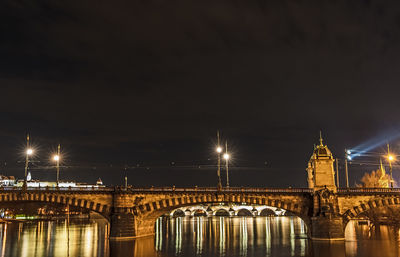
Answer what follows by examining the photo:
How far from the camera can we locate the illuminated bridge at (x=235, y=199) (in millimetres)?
54156

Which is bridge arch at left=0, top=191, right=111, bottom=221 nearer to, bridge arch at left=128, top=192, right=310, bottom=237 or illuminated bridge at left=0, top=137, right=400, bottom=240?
illuminated bridge at left=0, top=137, right=400, bottom=240

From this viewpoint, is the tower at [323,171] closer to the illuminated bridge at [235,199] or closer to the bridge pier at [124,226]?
the illuminated bridge at [235,199]

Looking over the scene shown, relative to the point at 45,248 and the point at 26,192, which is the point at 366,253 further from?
the point at 26,192

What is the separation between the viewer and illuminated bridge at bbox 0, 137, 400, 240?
178 ft

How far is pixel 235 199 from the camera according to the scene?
5681cm

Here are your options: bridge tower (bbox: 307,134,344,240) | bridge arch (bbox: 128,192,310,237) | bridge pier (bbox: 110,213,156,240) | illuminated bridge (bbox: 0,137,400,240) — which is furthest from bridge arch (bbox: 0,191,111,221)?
bridge tower (bbox: 307,134,344,240)

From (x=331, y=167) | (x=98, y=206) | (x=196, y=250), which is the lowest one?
(x=196, y=250)

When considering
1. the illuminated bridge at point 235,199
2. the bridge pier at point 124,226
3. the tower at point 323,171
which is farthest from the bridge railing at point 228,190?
the bridge pier at point 124,226

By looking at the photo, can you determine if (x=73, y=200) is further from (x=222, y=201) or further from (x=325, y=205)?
(x=325, y=205)

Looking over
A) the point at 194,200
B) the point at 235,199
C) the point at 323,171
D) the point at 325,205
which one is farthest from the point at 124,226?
the point at 323,171

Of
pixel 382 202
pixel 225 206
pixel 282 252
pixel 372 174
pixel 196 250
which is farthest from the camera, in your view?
pixel 225 206

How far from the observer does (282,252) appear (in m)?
45.3

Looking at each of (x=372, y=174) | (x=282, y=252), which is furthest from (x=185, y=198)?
(x=372, y=174)

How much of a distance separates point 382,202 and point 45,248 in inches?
1822
